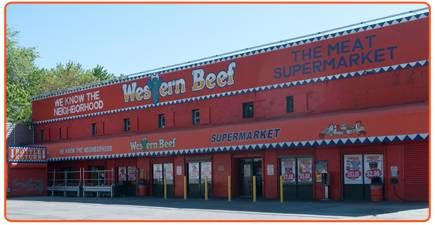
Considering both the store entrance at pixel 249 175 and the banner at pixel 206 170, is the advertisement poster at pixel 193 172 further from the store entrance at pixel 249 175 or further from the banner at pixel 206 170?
the store entrance at pixel 249 175

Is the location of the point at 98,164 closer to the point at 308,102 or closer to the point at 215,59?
the point at 215,59

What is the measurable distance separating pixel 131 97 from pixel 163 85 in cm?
340

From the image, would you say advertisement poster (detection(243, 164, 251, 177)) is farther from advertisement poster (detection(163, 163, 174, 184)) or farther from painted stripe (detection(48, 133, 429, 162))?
advertisement poster (detection(163, 163, 174, 184))

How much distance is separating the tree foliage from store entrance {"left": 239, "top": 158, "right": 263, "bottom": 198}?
2404 centimetres

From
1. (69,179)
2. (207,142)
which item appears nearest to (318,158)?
(207,142)

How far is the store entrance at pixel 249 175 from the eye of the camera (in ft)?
Result: 103

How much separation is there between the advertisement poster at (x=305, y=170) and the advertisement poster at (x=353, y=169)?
1.89m

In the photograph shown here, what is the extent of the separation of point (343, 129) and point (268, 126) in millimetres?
4433

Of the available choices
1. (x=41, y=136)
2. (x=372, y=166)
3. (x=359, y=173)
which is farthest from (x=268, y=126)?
(x=41, y=136)

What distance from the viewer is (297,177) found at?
29.5 metres

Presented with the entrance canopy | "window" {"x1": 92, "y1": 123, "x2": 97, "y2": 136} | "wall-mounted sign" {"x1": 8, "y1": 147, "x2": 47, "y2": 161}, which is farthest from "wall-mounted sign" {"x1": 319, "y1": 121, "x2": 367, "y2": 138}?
"wall-mounted sign" {"x1": 8, "y1": 147, "x2": 47, "y2": 161}

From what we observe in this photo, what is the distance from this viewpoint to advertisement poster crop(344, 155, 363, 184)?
27266 millimetres

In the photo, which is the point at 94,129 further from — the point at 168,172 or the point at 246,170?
the point at 246,170

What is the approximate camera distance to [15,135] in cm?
4819
